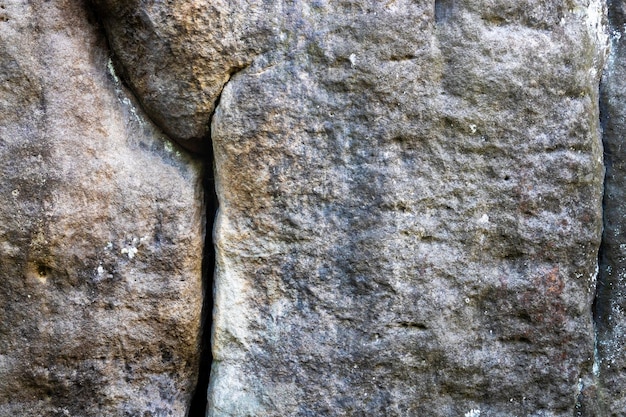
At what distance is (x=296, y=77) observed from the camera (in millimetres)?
1339

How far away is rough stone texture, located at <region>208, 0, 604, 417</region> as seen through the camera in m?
1.34

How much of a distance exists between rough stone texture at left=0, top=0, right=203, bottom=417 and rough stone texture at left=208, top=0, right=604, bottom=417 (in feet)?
0.36

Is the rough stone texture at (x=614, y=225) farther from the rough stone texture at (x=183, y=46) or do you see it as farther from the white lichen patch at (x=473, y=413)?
the rough stone texture at (x=183, y=46)

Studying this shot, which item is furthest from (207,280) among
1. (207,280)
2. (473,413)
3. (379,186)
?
(473,413)

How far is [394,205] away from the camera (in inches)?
53.6

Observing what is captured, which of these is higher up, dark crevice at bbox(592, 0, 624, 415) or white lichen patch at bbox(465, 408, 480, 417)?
dark crevice at bbox(592, 0, 624, 415)

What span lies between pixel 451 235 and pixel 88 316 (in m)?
0.78

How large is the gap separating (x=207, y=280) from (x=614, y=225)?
0.95 m

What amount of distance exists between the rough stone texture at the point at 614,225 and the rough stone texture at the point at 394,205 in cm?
14

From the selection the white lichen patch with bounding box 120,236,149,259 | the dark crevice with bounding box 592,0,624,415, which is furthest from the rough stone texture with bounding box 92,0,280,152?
the dark crevice with bounding box 592,0,624,415

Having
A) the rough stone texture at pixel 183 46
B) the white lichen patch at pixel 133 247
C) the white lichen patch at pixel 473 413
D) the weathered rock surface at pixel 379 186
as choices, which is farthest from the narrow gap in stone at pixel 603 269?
the white lichen patch at pixel 133 247

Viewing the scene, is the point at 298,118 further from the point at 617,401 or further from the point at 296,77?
the point at 617,401

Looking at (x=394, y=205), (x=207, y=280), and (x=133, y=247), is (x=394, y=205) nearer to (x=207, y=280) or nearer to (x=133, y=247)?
(x=207, y=280)

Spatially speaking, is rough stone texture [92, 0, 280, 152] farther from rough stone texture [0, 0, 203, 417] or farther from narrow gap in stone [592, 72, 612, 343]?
narrow gap in stone [592, 72, 612, 343]
